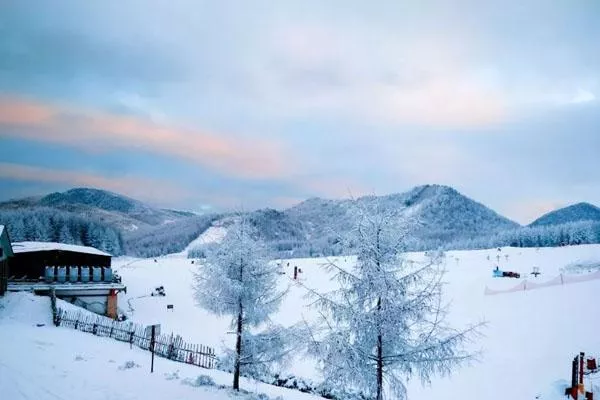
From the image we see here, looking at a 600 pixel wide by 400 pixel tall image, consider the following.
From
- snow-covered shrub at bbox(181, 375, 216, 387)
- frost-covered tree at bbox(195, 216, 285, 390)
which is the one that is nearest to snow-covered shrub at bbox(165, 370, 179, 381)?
snow-covered shrub at bbox(181, 375, 216, 387)

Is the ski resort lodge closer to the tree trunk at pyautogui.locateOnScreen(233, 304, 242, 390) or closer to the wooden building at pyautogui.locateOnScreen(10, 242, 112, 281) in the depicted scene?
the wooden building at pyautogui.locateOnScreen(10, 242, 112, 281)

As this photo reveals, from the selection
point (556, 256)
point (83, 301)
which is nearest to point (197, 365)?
point (83, 301)

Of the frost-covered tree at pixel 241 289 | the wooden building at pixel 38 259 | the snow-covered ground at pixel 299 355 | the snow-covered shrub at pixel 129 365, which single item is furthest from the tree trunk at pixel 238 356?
the wooden building at pixel 38 259

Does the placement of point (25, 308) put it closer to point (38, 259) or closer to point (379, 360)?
Result: point (38, 259)

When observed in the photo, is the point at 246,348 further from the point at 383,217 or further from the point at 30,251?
the point at 30,251

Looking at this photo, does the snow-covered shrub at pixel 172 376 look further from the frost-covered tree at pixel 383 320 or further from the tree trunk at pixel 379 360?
the tree trunk at pixel 379 360

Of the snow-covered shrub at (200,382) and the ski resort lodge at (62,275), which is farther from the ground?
the ski resort lodge at (62,275)
